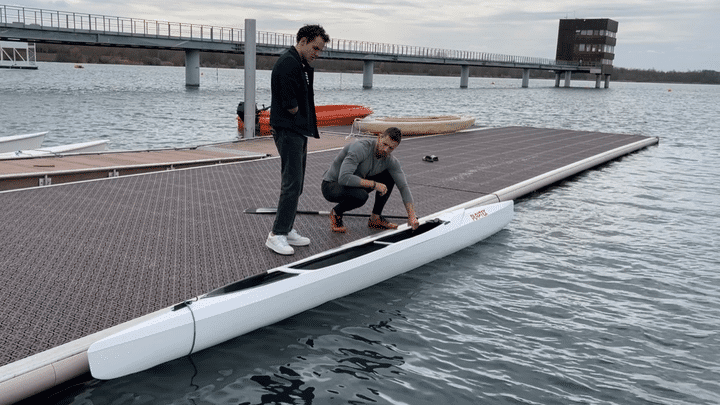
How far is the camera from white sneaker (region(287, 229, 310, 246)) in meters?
6.89

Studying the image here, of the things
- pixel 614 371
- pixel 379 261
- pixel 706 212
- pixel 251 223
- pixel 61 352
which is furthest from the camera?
pixel 706 212

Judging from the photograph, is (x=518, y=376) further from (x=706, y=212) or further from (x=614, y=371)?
(x=706, y=212)

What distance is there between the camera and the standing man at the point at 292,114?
235 inches

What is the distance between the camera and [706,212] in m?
12.5

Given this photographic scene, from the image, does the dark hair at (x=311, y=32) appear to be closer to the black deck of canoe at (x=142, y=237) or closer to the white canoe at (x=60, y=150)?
the black deck of canoe at (x=142, y=237)

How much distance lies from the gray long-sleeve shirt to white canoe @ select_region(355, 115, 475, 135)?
1136 centimetres

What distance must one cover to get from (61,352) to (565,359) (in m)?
4.42

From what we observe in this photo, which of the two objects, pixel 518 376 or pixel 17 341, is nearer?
pixel 17 341

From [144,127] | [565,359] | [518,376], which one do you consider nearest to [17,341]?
[518,376]

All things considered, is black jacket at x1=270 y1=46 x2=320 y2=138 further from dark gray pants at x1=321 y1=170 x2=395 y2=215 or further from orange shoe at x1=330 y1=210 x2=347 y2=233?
orange shoe at x1=330 y1=210 x2=347 y2=233

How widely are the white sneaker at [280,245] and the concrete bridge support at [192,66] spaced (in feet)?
223

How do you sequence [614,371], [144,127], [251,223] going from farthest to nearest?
1. [144,127]
2. [251,223]
3. [614,371]

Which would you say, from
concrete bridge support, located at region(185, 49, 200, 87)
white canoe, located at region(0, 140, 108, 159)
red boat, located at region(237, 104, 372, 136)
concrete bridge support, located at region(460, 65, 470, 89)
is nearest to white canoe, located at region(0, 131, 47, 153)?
white canoe, located at region(0, 140, 108, 159)

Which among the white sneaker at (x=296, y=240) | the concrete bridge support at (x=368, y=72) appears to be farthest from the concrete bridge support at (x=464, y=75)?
the white sneaker at (x=296, y=240)
